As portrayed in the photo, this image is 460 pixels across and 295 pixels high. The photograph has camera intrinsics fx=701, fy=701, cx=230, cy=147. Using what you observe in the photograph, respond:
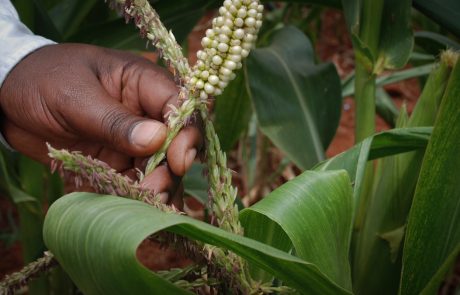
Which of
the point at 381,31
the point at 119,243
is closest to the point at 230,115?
the point at 381,31

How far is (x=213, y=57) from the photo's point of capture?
57cm

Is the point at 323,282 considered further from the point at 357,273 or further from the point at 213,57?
the point at 357,273

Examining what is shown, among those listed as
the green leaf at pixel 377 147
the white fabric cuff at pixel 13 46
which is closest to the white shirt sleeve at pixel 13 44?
the white fabric cuff at pixel 13 46

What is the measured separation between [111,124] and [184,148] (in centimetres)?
9

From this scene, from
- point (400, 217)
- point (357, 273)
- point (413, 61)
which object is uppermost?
point (413, 61)

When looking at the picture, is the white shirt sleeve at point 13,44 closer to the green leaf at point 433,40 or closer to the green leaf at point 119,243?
the green leaf at point 119,243

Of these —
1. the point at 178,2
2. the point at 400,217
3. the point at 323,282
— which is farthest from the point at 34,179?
the point at 323,282

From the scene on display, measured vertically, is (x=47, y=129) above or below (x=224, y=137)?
above

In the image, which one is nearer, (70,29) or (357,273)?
(357,273)

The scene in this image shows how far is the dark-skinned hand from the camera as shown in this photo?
2.30 ft

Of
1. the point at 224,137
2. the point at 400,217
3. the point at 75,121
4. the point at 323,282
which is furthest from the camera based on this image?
the point at 224,137

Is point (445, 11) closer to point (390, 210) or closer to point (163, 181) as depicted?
point (390, 210)

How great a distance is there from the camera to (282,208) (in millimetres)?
595

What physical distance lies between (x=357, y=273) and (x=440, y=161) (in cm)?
38
